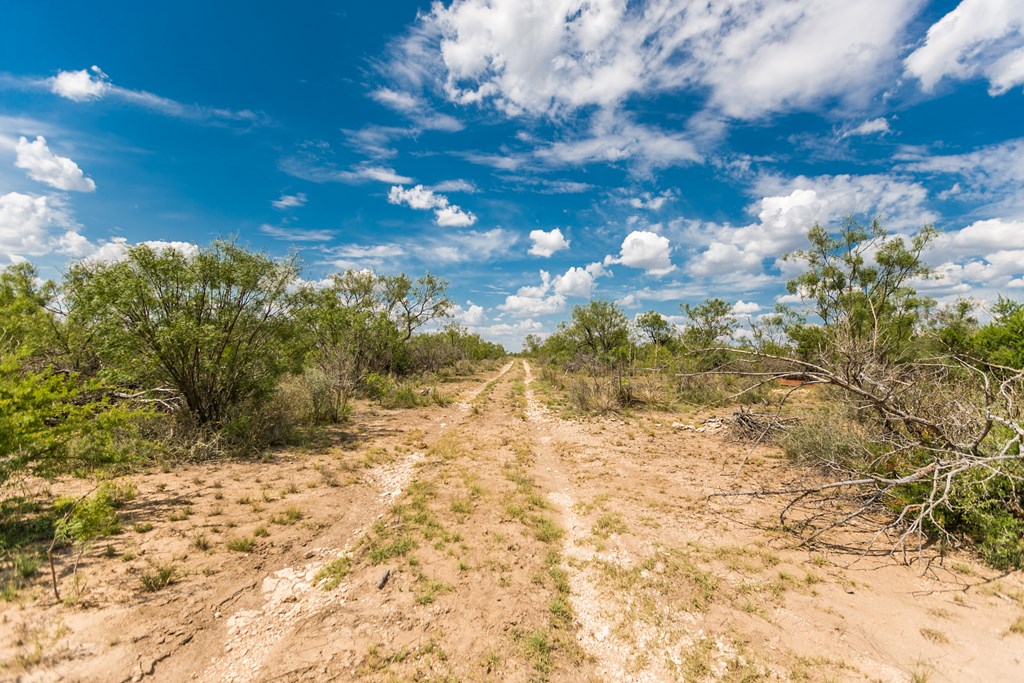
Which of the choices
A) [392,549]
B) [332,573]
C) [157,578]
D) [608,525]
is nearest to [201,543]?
[157,578]

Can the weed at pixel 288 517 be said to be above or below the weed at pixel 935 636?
above

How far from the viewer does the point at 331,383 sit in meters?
14.9

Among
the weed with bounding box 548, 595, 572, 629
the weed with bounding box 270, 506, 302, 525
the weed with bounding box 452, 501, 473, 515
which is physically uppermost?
the weed with bounding box 270, 506, 302, 525

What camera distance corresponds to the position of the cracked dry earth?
359 centimetres

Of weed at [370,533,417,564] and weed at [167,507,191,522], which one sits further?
weed at [167,507,191,522]

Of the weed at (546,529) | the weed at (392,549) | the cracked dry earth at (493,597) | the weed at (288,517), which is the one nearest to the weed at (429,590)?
the cracked dry earth at (493,597)

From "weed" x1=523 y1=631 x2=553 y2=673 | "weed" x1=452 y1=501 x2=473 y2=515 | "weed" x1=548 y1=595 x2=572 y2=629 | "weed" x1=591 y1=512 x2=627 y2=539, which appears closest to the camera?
"weed" x1=523 y1=631 x2=553 y2=673

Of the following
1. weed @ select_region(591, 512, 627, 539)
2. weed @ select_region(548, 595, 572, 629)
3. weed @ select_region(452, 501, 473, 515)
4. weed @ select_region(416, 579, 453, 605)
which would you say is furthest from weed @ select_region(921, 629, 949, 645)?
weed @ select_region(452, 501, 473, 515)

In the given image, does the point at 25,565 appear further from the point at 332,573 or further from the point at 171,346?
the point at 171,346

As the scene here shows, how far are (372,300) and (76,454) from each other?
22926 mm

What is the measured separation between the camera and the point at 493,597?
15.3ft

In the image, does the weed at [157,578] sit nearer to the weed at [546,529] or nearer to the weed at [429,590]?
the weed at [429,590]

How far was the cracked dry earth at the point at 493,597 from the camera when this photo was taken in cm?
359

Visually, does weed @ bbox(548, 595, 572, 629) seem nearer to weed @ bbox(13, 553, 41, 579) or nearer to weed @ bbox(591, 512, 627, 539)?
weed @ bbox(591, 512, 627, 539)
